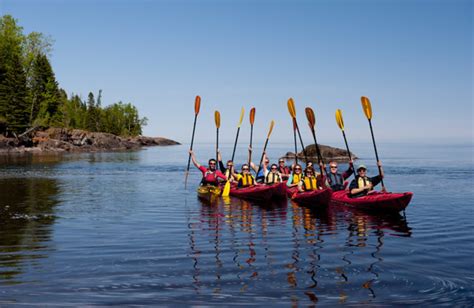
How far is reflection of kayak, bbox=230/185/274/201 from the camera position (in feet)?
65.2

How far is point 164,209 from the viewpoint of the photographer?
61.0 feet

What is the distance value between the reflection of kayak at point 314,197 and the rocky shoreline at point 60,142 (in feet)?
178

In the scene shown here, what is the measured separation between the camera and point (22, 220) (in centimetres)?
1514

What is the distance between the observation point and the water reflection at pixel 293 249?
8.15m

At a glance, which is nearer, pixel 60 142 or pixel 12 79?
pixel 12 79

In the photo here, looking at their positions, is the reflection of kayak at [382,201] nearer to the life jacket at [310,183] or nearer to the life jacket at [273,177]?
the life jacket at [310,183]

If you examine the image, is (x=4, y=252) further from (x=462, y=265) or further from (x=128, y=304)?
(x=462, y=265)

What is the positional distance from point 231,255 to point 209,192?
1116 cm

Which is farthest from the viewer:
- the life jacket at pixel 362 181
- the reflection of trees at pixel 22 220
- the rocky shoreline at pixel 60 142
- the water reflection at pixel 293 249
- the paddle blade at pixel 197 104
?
the rocky shoreline at pixel 60 142

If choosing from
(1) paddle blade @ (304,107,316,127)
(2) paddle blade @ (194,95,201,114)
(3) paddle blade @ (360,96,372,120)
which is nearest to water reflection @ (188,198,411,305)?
(3) paddle blade @ (360,96,372,120)

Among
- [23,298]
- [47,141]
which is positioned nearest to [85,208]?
[23,298]

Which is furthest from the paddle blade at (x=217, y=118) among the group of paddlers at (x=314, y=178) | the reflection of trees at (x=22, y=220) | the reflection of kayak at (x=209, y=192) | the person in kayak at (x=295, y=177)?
the reflection of trees at (x=22, y=220)

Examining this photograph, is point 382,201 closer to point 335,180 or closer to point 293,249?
point 335,180

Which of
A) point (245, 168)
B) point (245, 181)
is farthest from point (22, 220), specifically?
point (245, 181)
